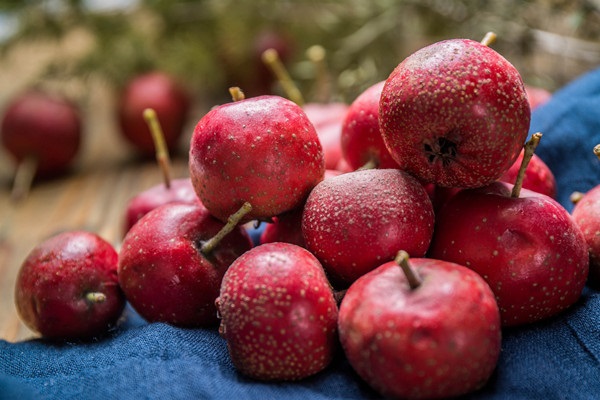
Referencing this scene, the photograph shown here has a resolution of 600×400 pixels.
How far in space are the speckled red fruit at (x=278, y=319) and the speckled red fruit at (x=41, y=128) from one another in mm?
1127

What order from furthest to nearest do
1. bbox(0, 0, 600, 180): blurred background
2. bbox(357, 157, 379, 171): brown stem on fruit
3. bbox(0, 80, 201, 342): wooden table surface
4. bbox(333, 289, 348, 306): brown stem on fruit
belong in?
bbox(0, 0, 600, 180): blurred background
bbox(0, 80, 201, 342): wooden table surface
bbox(357, 157, 379, 171): brown stem on fruit
bbox(333, 289, 348, 306): brown stem on fruit

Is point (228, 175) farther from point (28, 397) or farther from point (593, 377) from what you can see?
point (593, 377)

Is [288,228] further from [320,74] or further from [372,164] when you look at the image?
[320,74]

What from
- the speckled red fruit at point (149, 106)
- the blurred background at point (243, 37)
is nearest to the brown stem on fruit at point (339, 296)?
the blurred background at point (243, 37)

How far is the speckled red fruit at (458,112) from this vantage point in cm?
55

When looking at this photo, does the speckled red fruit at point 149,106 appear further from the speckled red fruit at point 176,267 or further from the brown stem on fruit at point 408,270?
the brown stem on fruit at point 408,270

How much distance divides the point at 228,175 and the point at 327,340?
171 millimetres

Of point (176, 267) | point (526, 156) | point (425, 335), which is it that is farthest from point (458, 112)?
point (176, 267)

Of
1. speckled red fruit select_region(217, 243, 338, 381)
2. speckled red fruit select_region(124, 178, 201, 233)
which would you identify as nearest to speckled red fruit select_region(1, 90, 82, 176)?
speckled red fruit select_region(124, 178, 201, 233)

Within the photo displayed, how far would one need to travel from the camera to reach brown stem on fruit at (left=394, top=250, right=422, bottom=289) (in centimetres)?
49

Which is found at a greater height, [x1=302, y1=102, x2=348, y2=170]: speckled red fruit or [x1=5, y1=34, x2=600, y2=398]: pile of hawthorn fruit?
[x1=5, y1=34, x2=600, y2=398]: pile of hawthorn fruit

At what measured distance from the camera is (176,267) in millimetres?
627

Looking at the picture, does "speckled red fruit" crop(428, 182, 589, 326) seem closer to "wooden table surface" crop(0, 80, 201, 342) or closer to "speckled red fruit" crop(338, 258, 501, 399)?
"speckled red fruit" crop(338, 258, 501, 399)

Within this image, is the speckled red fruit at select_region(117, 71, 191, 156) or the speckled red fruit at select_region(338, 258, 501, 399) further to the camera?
the speckled red fruit at select_region(117, 71, 191, 156)
